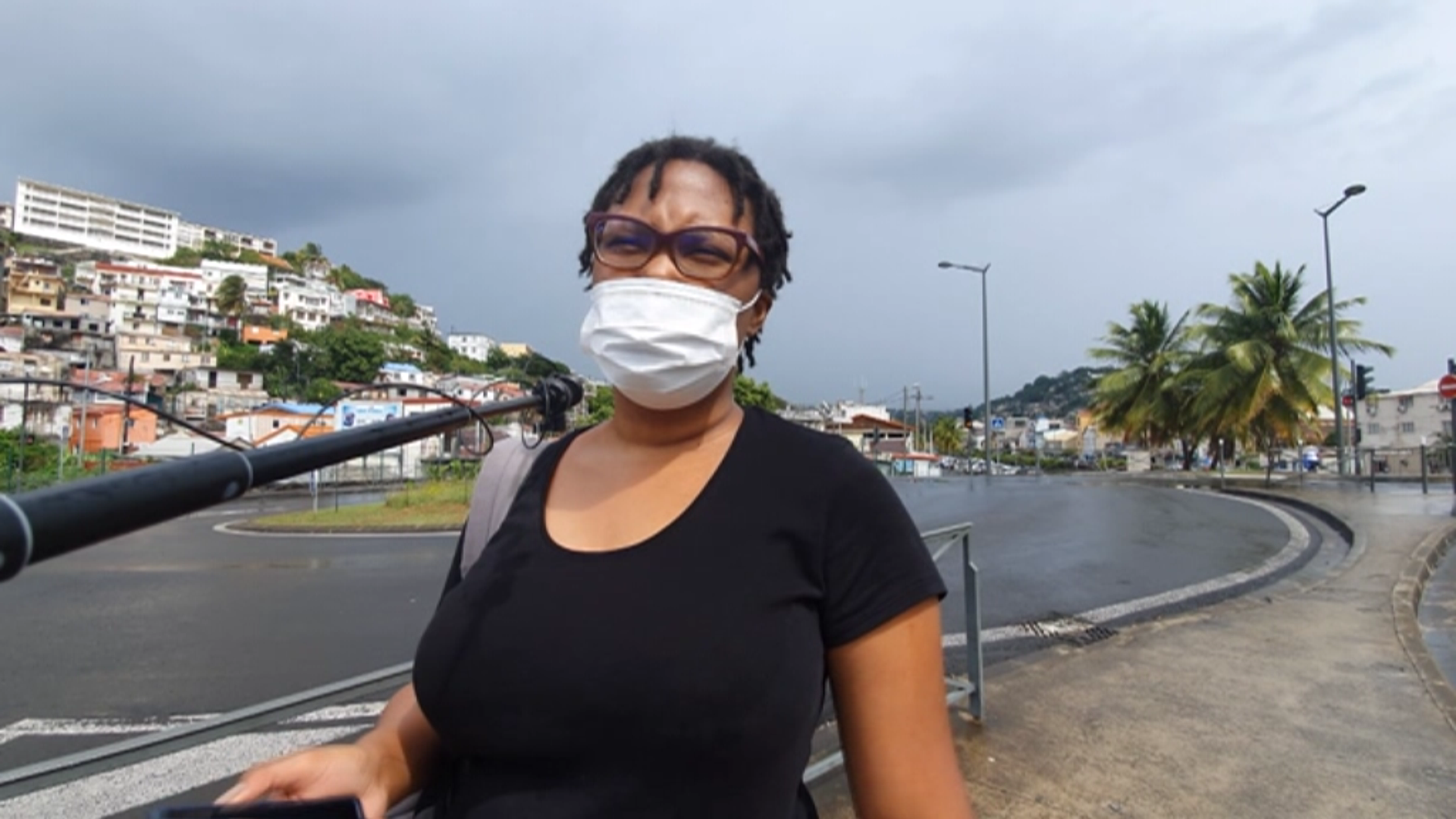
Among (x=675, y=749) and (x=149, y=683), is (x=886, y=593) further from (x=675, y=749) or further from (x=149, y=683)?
(x=149, y=683)

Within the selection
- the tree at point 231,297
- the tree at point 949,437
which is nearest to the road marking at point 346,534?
the tree at point 949,437

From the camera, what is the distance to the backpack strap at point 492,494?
4.70 ft

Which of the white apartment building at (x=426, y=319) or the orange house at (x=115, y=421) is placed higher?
the white apartment building at (x=426, y=319)

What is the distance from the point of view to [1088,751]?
3326 millimetres

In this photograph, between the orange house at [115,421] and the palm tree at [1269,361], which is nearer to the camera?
the orange house at [115,421]

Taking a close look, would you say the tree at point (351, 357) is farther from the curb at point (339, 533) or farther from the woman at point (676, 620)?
the woman at point (676, 620)

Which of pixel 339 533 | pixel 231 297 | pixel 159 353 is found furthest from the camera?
pixel 231 297

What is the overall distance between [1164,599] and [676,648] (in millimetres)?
6976

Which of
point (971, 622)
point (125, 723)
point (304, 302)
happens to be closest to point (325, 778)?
point (971, 622)

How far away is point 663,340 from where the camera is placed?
4.60 ft

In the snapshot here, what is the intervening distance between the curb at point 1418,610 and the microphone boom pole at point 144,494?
496cm

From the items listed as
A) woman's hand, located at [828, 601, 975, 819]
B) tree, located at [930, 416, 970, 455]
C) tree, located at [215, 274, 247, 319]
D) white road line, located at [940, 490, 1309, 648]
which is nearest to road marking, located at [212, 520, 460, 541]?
white road line, located at [940, 490, 1309, 648]

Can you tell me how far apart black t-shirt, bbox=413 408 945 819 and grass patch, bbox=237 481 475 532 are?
13.2m

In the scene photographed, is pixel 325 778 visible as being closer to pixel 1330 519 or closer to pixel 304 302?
pixel 1330 519
